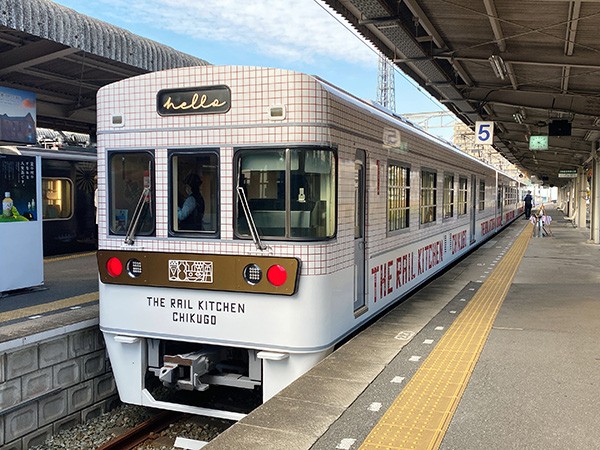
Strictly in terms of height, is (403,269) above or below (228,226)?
below

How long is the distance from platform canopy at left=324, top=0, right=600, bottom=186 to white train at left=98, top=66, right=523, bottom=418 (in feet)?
9.63

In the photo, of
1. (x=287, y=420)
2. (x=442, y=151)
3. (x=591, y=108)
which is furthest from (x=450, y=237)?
(x=287, y=420)

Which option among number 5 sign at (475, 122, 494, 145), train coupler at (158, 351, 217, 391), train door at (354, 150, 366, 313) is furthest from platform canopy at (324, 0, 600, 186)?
train coupler at (158, 351, 217, 391)

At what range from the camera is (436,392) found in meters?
4.40

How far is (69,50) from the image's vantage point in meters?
8.79

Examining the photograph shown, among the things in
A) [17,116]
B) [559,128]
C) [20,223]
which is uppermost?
[559,128]

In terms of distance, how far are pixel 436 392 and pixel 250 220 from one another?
79.8 inches

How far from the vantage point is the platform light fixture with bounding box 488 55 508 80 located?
31.5 feet

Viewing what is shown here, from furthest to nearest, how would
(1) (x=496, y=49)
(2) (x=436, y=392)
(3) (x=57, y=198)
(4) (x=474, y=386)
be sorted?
1. (3) (x=57, y=198)
2. (1) (x=496, y=49)
3. (4) (x=474, y=386)
4. (2) (x=436, y=392)

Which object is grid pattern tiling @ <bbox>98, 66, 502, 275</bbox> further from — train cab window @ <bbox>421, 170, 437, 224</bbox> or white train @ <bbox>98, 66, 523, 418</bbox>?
train cab window @ <bbox>421, 170, 437, 224</bbox>

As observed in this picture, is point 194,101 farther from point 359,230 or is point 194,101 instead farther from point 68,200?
point 68,200

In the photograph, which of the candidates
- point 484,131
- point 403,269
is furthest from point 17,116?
point 484,131

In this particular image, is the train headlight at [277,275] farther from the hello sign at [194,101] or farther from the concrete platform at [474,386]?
the hello sign at [194,101]

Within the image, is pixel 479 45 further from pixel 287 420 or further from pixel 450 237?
pixel 287 420
